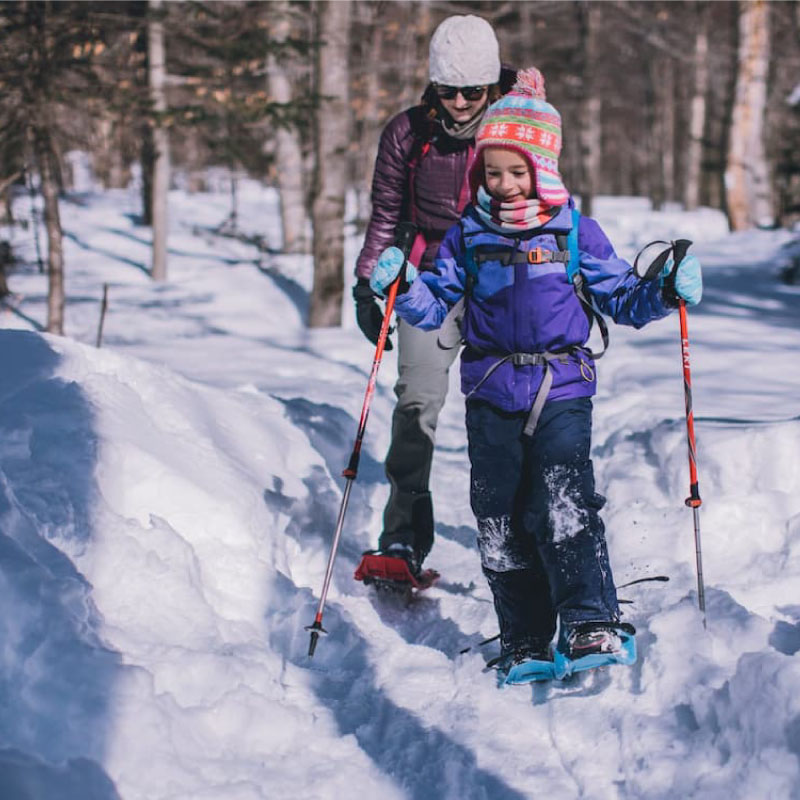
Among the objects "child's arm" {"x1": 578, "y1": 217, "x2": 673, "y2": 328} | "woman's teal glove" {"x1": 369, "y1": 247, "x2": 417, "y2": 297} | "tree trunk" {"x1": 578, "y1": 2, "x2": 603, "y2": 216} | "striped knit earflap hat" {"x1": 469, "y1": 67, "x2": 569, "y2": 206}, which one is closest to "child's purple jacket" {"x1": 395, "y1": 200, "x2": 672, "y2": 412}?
"child's arm" {"x1": 578, "y1": 217, "x2": 673, "y2": 328}

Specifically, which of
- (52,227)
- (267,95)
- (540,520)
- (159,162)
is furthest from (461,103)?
(159,162)

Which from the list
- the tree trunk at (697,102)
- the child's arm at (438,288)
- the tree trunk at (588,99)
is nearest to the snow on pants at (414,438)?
the child's arm at (438,288)

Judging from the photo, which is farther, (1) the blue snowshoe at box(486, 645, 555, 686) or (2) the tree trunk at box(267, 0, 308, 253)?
(2) the tree trunk at box(267, 0, 308, 253)

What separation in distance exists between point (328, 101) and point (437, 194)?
24.2 ft

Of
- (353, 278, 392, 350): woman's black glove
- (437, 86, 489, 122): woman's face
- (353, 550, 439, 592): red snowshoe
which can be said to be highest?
(437, 86, 489, 122): woman's face

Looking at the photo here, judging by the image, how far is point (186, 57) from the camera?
18.5 metres

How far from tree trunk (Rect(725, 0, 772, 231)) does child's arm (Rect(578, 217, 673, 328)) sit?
17060 millimetres

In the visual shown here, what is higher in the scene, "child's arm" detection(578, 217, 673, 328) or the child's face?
the child's face

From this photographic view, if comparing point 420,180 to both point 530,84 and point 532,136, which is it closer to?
point 530,84

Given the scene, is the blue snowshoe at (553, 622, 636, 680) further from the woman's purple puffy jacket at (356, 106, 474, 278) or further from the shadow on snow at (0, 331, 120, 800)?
the woman's purple puffy jacket at (356, 106, 474, 278)

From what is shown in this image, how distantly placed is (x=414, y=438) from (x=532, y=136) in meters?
1.69

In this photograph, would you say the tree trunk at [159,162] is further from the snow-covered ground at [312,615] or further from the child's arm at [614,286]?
the child's arm at [614,286]

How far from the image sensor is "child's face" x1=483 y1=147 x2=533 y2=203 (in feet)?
10.7

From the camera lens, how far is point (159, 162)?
16125 mm
